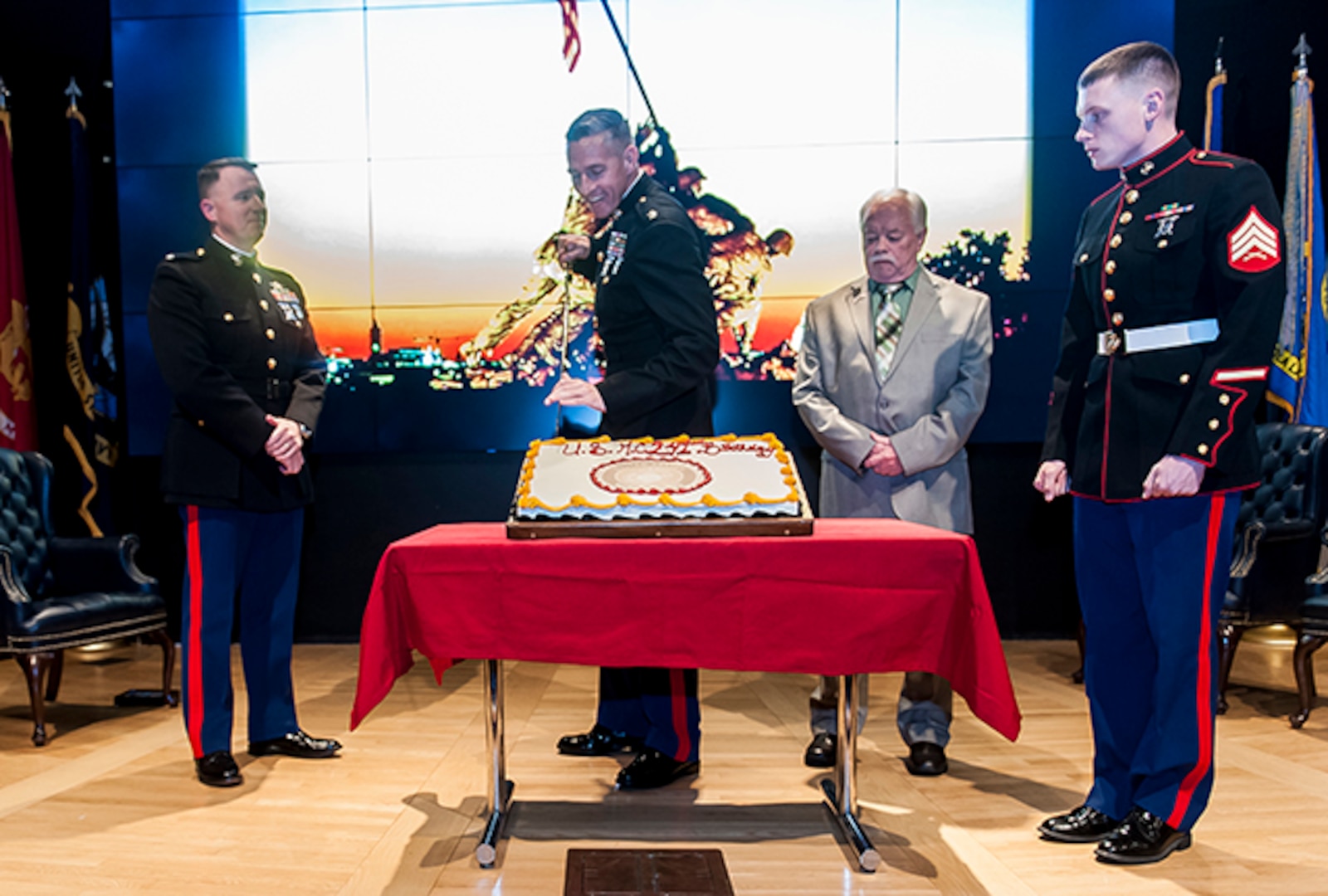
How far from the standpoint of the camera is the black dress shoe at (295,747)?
3.00 meters

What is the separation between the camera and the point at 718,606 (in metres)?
1.88

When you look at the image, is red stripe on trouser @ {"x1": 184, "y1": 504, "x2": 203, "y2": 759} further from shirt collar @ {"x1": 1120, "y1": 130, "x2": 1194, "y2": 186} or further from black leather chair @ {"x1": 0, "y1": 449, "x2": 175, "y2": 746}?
shirt collar @ {"x1": 1120, "y1": 130, "x2": 1194, "y2": 186}

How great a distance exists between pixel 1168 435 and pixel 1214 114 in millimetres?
3263

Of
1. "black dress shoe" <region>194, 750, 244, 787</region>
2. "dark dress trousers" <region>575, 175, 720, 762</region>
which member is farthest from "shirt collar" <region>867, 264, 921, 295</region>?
"black dress shoe" <region>194, 750, 244, 787</region>

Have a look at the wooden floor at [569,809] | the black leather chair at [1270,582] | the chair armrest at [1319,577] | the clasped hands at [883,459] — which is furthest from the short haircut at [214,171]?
the chair armrest at [1319,577]

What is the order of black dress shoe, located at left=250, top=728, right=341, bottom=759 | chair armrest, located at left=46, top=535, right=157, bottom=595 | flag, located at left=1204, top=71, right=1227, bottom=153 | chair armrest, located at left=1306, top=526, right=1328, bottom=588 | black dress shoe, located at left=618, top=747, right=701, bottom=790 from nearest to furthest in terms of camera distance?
black dress shoe, located at left=618, top=747, right=701, bottom=790 < black dress shoe, located at left=250, top=728, right=341, bottom=759 < chair armrest, located at left=1306, top=526, right=1328, bottom=588 < chair armrest, located at left=46, top=535, right=157, bottom=595 < flag, located at left=1204, top=71, right=1227, bottom=153

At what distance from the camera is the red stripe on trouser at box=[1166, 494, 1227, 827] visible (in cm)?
206

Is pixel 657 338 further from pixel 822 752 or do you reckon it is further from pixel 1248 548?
pixel 1248 548

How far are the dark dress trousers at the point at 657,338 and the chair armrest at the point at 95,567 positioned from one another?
7.36 feet

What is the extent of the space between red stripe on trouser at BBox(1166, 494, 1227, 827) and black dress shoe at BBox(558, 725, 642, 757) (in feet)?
5.10

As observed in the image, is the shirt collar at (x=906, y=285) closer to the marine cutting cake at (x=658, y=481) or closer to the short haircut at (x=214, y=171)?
the marine cutting cake at (x=658, y=481)

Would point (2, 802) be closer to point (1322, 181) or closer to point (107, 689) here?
point (107, 689)

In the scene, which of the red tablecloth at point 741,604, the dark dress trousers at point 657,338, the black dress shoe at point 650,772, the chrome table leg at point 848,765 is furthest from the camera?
the black dress shoe at point 650,772

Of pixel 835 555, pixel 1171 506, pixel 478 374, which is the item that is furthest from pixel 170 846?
pixel 478 374
